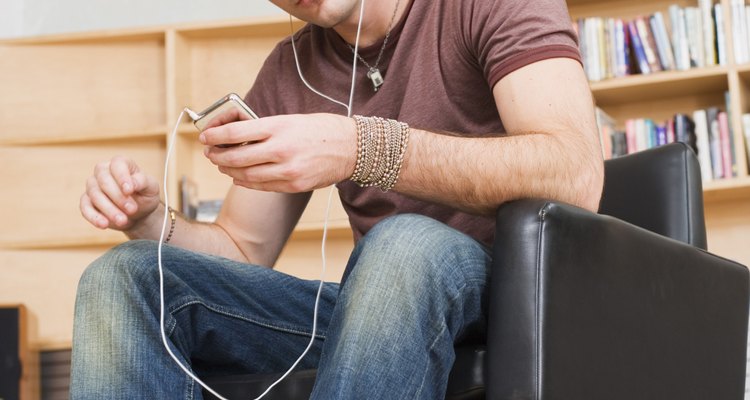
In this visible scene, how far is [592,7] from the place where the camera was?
9.48 ft

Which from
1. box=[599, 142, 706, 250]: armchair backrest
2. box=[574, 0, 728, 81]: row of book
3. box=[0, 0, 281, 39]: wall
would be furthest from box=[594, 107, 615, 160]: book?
box=[599, 142, 706, 250]: armchair backrest

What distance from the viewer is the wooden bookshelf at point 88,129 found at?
3.00 m

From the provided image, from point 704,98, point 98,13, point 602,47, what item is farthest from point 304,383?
point 98,13

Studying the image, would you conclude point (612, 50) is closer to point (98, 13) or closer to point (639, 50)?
point (639, 50)

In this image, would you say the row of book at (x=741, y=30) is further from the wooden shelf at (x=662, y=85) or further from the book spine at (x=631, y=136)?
the book spine at (x=631, y=136)

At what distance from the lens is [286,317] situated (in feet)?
4.08

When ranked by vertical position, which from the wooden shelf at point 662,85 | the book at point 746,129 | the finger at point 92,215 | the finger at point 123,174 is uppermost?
the wooden shelf at point 662,85

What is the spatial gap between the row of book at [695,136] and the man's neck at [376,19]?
132 cm

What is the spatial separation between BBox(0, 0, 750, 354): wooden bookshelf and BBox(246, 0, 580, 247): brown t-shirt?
1.42 metres

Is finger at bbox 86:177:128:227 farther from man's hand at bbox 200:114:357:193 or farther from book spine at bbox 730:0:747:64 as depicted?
book spine at bbox 730:0:747:64

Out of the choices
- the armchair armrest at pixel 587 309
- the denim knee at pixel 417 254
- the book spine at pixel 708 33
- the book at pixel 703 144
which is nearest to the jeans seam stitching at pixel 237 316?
the denim knee at pixel 417 254

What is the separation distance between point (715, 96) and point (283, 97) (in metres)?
1.71

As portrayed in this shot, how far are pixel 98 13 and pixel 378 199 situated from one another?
2.13 m

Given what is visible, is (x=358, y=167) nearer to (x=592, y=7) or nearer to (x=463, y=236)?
(x=463, y=236)
